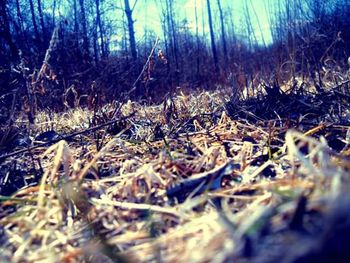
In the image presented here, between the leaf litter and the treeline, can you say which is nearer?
the leaf litter

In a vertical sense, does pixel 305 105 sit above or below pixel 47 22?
below

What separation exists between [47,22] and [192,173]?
15572mm

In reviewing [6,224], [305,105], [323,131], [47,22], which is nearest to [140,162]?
[6,224]

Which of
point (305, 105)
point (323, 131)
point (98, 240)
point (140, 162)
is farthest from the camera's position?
point (305, 105)

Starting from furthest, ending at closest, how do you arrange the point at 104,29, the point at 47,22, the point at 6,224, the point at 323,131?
the point at 104,29
the point at 47,22
the point at 323,131
the point at 6,224

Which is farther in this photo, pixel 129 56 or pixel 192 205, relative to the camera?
pixel 129 56

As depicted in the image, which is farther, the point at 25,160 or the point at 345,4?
the point at 345,4

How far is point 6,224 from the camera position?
97 cm

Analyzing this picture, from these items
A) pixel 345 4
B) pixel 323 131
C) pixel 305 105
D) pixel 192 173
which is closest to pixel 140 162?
pixel 192 173

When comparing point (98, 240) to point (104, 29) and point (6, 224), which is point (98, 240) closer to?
point (6, 224)

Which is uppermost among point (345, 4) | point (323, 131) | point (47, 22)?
point (47, 22)

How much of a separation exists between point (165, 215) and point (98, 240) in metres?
0.17

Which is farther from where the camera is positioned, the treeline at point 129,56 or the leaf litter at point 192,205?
the treeline at point 129,56

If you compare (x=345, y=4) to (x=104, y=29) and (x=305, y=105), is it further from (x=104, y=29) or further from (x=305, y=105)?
(x=104, y=29)
